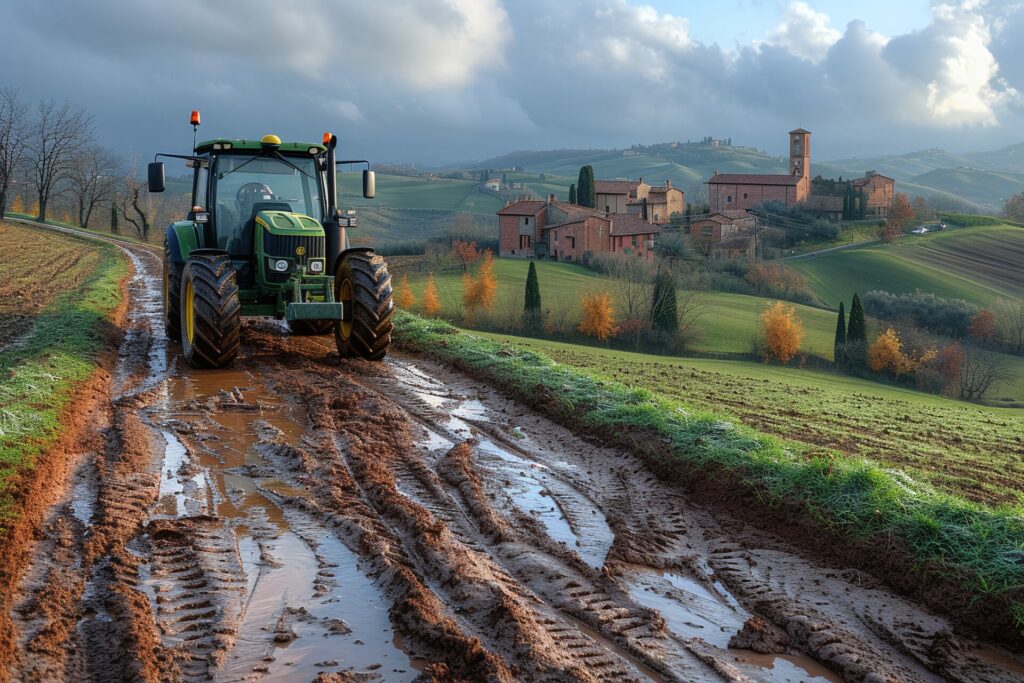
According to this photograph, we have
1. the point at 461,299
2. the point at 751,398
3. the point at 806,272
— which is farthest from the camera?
the point at 806,272

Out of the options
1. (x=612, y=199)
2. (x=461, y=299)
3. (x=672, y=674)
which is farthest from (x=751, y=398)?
(x=612, y=199)

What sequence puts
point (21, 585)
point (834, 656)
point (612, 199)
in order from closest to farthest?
point (834, 656), point (21, 585), point (612, 199)

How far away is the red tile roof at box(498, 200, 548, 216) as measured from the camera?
275 feet

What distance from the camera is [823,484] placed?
263 inches

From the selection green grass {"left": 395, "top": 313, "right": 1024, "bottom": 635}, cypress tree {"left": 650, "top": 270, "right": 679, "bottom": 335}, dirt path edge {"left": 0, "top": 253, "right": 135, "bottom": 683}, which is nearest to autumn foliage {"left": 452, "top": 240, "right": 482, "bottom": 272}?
cypress tree {"left": 650, "top": 270, "right": 679, "bottom": 335}

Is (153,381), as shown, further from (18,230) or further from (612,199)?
(612,199)

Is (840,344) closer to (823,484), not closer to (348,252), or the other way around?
(348,252)

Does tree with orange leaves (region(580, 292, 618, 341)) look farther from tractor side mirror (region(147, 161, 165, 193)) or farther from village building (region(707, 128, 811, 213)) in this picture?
village building (region(707, 128, 811, 213))

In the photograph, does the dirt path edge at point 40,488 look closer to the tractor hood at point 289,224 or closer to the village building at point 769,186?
the tractor hood at point 289,224

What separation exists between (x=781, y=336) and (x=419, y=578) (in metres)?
50.5

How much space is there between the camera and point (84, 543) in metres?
5.69

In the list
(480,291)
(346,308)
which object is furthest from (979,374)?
(346,308)

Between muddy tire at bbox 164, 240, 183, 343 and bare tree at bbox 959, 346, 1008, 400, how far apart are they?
142ft

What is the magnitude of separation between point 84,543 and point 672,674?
150 inches
